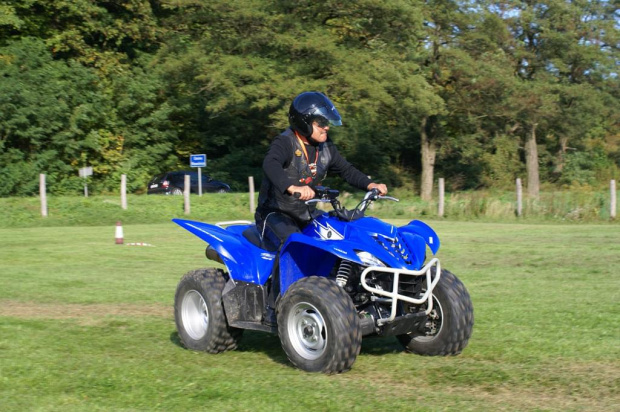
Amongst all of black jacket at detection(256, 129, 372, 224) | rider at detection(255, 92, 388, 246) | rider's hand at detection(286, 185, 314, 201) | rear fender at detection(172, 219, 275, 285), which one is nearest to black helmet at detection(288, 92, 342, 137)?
rider at detection(255, 92, 388, 246)

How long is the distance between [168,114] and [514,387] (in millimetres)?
40097

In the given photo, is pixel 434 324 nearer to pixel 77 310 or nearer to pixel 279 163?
pixel 279 163

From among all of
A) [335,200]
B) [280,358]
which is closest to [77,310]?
[280,358]

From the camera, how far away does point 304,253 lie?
7.34 metres

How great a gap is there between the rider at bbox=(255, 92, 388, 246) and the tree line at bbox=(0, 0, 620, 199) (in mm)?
27445

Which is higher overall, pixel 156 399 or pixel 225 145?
pixel 225 145

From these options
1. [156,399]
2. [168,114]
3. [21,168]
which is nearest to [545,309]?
[156,399]

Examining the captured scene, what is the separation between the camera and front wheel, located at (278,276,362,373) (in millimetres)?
6660

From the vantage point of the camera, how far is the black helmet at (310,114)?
7.37 metres

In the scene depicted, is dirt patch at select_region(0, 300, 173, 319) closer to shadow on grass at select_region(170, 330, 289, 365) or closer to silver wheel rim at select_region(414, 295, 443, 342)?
shadow on grass at select_region(170, 330, 289, 365)

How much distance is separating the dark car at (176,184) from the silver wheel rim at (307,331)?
114ft

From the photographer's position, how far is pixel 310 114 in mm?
7359

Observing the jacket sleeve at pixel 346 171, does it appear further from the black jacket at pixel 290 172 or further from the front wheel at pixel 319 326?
the front wheel at pixel 319 326

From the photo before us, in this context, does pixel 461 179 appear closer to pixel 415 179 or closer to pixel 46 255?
pixel 415 179
